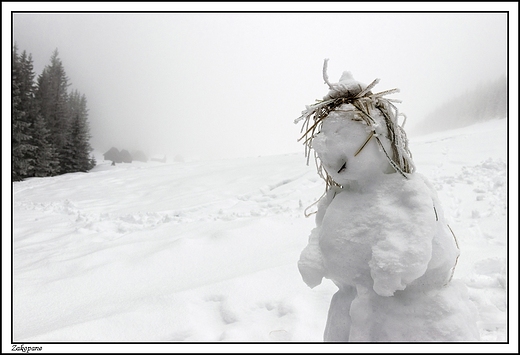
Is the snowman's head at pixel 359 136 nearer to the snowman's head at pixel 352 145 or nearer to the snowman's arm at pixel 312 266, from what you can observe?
the snowman's head at pixel 352 145

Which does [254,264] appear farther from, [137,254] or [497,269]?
[497,269]

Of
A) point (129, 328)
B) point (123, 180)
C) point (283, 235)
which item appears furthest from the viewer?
point (123, 180)

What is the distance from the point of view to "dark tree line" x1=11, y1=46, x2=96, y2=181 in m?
14.7

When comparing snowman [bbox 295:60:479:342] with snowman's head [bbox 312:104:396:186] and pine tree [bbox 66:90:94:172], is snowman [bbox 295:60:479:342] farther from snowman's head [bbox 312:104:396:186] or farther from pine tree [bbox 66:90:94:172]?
pine tree [bbox 66:90:94:172]

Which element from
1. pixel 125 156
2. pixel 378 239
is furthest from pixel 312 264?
pixel 125 156

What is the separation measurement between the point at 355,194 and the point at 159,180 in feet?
30.6

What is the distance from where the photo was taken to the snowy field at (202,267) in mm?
2137

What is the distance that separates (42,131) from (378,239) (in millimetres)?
19820

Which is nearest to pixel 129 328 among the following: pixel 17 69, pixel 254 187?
pixel 254 187

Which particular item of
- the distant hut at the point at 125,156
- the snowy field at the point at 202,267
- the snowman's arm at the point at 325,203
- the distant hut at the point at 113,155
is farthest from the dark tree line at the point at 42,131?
the snowman's arm at the point at 325,203

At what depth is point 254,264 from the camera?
9.81ft

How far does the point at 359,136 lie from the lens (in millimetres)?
1387

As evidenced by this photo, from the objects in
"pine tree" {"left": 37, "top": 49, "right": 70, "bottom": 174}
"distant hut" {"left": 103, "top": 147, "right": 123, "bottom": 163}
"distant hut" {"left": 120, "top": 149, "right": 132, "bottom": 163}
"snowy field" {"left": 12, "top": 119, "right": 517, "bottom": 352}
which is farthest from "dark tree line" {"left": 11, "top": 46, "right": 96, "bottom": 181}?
"snowy field" {"left": 12, "top": 119, "right": 517, "bottom": 352}

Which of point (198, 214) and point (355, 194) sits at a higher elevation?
point (355, 194)
